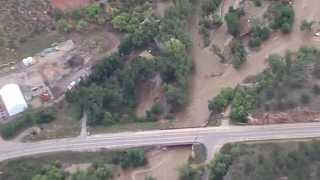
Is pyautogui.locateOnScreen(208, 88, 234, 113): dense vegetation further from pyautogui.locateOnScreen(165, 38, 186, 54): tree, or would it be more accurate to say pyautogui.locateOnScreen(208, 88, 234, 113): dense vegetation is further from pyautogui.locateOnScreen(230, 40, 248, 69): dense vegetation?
pyautogui.locateOnScreen(165, 38, 186, 54): tree

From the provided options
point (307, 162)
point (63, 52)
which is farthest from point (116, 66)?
point (307, 162)

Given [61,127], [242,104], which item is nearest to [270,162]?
[242,104]

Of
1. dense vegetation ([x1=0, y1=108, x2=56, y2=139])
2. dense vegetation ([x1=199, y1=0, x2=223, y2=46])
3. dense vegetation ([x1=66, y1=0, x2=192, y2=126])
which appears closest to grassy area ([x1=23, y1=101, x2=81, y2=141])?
dense vegetation ([x1=0, y1=108, x2=56, y2=139])

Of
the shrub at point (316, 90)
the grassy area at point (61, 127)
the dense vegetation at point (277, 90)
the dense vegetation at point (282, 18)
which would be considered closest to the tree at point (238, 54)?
the dense vegetation at point (277, 90)

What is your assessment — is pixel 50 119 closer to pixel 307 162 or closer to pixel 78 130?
pixel 78 130

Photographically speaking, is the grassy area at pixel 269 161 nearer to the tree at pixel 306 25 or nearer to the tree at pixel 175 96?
the tree at pixel 175 96

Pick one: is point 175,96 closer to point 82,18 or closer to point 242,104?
point 242,104
